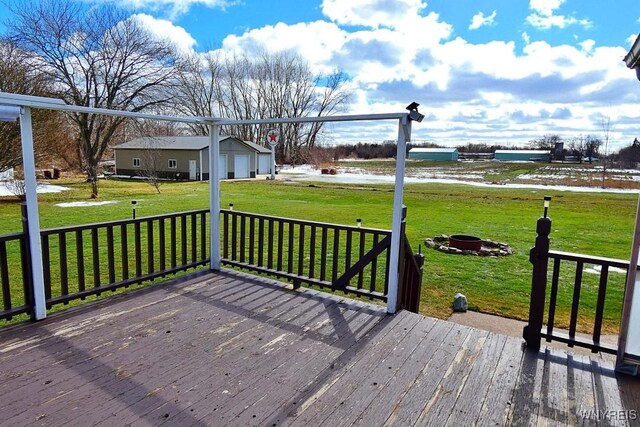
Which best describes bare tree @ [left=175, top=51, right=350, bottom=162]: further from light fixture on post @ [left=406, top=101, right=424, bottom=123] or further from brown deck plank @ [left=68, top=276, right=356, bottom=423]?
light fixture on post @ [left=406, top=101, right=424, bottom=123]

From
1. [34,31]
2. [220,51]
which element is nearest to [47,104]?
[34,31]

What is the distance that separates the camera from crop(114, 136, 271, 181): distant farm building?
24234 millimetres

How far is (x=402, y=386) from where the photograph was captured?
2.38 m

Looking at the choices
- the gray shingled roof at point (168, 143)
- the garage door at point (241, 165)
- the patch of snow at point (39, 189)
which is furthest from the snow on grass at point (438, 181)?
the patch of snow at point (39, 189)

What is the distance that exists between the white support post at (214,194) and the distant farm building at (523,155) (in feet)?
203

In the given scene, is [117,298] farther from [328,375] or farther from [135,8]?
[135,8]

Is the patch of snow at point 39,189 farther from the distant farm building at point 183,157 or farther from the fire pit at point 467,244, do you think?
the fire pit at point 467,244

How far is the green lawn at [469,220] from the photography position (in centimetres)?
509

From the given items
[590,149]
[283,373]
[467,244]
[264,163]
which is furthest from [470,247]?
[590,149]

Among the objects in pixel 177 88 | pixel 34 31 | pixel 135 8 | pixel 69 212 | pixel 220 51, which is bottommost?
pixel 69 212

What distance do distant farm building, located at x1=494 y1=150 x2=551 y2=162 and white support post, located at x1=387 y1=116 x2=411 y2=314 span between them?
62003 millimetres

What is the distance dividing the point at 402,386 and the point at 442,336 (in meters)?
0.83

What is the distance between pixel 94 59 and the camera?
19.4 metres

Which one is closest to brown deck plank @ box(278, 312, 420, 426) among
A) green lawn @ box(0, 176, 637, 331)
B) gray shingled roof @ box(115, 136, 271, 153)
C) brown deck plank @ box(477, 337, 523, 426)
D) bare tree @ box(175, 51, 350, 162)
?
brown deck plank @ box(477, 337, 523, 426)
